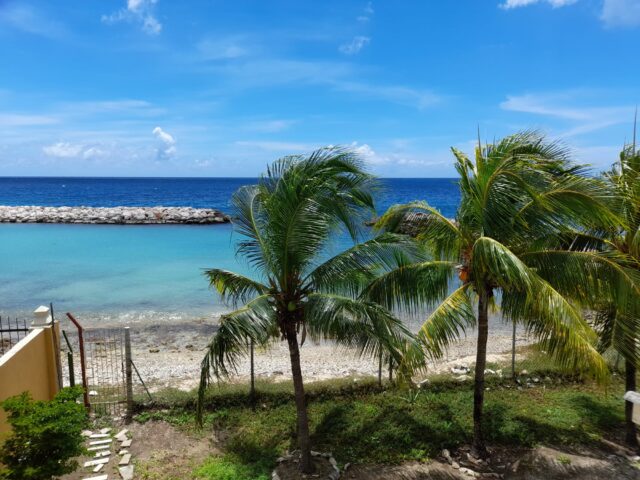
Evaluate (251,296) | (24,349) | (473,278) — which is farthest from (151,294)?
(473,278)

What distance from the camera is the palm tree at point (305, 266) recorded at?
6.52m

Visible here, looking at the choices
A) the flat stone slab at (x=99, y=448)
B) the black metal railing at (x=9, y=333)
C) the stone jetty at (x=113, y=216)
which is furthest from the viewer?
the stone jetty at (x=113, y=216)

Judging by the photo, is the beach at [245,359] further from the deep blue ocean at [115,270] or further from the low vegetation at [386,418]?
the deep blue ocean at [115,270]

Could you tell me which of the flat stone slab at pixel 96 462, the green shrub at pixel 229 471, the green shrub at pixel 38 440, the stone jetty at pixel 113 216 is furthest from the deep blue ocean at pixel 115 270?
the stone jetty at pixel 113 216

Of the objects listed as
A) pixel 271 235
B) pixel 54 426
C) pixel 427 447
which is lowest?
pixel 427 447

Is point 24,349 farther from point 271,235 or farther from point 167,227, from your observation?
point 167,227

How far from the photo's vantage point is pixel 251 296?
7.58 metres

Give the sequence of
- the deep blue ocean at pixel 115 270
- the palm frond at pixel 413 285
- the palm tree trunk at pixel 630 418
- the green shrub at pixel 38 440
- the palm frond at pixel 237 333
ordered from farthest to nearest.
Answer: the deep blue ocean at pixel 115 270
the palm tree trunk at pixel 630 418
the palm frond at pixel 413 285
the palm frond at pixel 237 333
the green shrub at pixel 38 440

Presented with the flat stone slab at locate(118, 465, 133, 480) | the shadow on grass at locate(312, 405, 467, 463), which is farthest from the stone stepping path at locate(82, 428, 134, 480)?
the shadow on grass at locate(312, 405, 467, 463)

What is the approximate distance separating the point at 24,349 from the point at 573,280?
906 centimetres

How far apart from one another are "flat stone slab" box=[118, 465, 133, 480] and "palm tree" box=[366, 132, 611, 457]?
15.8ft

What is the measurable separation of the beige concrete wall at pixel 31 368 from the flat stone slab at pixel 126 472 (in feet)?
5.97

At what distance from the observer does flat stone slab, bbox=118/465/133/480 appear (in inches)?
290

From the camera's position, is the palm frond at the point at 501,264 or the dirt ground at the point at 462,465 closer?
the palm frond at the point at 501,264
